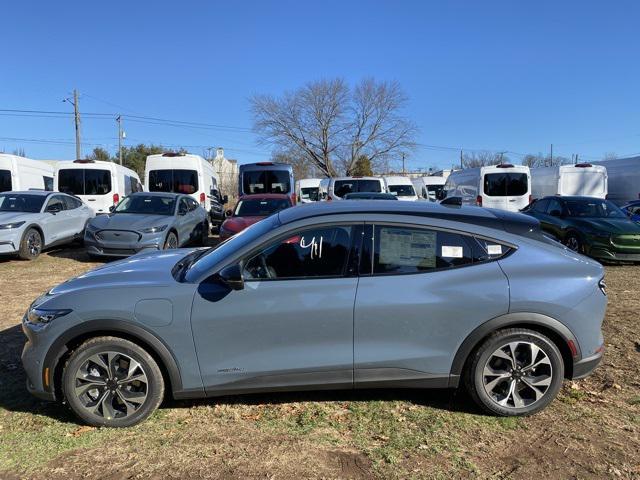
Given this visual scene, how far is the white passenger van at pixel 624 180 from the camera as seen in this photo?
66.4ft

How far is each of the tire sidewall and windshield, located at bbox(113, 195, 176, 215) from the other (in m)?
9.12

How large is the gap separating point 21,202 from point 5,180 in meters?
4.89

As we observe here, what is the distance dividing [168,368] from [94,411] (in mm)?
630

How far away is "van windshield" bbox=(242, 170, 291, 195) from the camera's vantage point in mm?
17484

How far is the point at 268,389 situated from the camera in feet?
11.7

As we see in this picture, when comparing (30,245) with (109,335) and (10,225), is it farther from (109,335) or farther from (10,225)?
(109,335)

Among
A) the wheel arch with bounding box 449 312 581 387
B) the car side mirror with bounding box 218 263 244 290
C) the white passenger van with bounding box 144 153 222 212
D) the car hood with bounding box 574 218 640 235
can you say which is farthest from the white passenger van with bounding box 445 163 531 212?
the car side mirror with bounding box 218 263 244 290

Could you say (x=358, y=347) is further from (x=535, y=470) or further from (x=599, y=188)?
(x=599, y=188)


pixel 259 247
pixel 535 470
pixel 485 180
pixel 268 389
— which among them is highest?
pixel 485 180

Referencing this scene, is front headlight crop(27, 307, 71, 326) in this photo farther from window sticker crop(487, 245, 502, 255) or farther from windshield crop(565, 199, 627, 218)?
windshield crop(565, 199, 627, 218)

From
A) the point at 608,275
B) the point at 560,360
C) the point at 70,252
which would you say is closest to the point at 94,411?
the point at 560,360

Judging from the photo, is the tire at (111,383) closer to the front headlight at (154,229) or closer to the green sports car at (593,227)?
the front headlight at (154,229)

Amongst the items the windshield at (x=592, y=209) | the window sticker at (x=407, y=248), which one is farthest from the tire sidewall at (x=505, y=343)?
the windshield at (x=592, y=209)

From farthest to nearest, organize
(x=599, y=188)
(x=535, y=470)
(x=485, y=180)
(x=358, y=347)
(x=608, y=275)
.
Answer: (x=599, y=188), (x=485, y=180), (x=608, y=275), (x=358, y=347), (x=535, y=470)
